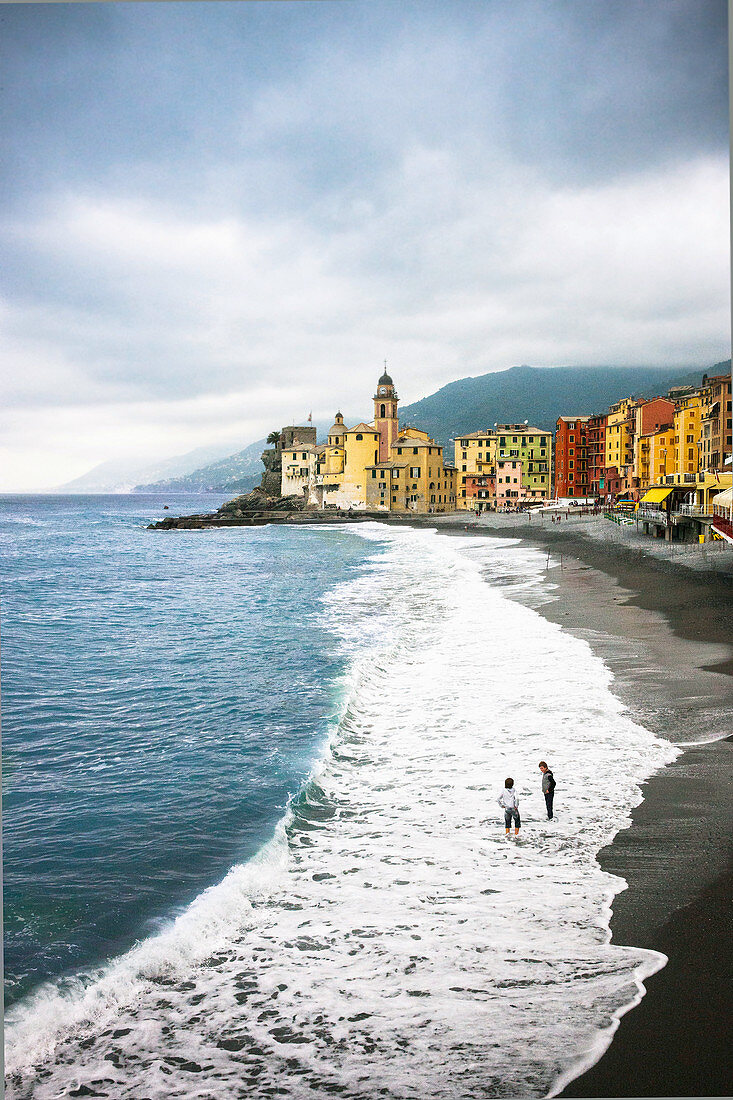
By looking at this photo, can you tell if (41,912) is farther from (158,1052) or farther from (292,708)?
(292,708)

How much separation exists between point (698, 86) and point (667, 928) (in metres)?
5.02

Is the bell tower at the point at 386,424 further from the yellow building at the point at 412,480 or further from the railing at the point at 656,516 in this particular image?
the railing at the point at 656,516

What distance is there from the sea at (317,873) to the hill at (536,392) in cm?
460

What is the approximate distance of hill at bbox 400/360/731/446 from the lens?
37.6 feet

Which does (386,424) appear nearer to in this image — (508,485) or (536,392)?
(508,485)

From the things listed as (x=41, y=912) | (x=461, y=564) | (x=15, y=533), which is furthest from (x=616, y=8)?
(x=15, y=533)

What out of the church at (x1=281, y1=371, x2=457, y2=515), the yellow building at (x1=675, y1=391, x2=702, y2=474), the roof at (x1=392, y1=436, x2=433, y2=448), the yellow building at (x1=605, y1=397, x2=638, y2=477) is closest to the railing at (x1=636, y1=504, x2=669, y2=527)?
the yellow building at (x1=675, y1=391, x2=702, y2=474)

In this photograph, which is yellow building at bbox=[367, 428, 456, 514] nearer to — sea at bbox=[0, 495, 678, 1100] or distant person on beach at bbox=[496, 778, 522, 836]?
sea at bbox=[0, 495, 678, 1100]

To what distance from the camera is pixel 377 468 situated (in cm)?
4712

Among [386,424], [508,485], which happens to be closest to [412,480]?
[386,424]

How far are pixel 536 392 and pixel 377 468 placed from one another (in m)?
28.8

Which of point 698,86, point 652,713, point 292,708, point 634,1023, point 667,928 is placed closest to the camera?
point 634,1023

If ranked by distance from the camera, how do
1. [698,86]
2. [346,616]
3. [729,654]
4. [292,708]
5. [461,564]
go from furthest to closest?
[461,564], [346,616], [729,654], [292,708], [698,86]

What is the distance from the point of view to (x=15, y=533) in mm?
36844
